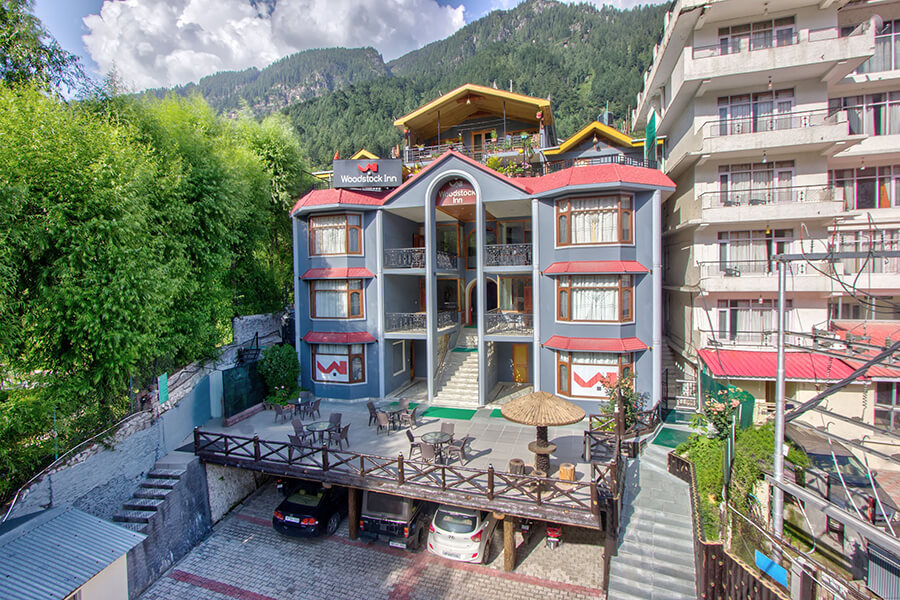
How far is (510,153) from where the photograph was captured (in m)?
23.4

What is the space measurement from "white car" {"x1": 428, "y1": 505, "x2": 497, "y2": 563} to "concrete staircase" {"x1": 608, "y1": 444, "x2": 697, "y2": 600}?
3265 millimetres

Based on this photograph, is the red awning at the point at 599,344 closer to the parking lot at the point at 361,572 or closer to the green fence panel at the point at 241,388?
the parking lot at the point at 361,572

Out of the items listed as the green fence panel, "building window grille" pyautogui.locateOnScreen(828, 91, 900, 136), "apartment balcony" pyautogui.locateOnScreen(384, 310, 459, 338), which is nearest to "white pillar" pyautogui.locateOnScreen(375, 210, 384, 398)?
"apartment balcony" pyautogui.locateOnScreen(384, 310, 459, 338)

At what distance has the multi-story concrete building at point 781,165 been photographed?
16250mm

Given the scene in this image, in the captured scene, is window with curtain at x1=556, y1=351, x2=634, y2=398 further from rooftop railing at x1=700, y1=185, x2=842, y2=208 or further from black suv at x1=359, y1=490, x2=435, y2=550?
black suv at x1=359, y1=490, x2=435, y2=550

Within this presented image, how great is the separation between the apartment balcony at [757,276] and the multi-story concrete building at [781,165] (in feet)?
0.14

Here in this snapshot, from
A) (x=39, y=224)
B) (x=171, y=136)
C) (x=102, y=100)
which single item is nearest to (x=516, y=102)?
(x=171, y=136)

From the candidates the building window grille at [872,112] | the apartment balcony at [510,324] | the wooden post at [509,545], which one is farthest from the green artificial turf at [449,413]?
the building window grille at [872,112]

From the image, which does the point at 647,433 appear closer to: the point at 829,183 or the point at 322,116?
the point at 829,183

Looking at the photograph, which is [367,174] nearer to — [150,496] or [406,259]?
[406,259]

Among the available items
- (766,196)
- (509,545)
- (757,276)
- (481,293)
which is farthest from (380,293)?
(766,196)

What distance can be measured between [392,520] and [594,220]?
1308 cm

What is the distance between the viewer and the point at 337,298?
20.6 meters

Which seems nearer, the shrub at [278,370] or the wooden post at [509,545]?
the wooden post at [509,545]
